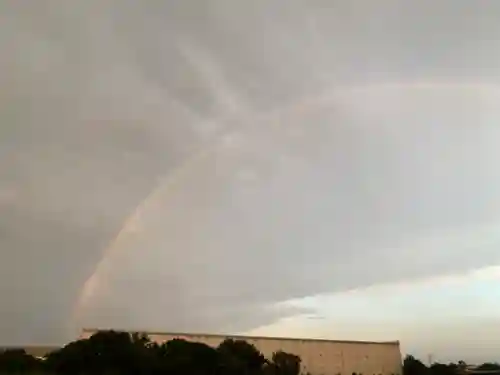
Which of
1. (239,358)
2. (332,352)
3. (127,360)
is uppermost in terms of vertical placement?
(332,352)

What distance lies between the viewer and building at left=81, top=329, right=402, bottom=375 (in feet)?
313

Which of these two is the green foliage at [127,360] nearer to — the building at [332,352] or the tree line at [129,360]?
the tree line at [129,360]

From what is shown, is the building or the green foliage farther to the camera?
the building

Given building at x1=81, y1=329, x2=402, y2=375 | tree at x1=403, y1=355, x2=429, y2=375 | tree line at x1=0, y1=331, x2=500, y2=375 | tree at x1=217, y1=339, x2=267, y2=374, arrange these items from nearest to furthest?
1. tree line at x1=0, y1=331, x2=500, y2=375
2. tree at x1=217, y1=339, x2=267, y2=374
3. building at x1=81, y1=329, x2=402, y2=375
4. tree at x1=403, y1=355, x2=429, y2=375

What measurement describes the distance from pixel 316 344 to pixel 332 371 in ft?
16.8

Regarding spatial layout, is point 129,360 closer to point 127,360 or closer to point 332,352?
point 127,360

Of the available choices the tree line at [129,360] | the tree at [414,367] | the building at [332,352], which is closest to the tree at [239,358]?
the tree line at [129,360]

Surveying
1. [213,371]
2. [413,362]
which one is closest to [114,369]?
[213,371]

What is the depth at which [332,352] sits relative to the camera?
Answer: 10188 centimetres

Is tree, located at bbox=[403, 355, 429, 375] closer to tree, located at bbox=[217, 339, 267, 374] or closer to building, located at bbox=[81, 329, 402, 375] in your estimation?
building, located at bbox=[81, 329, 402, 375]

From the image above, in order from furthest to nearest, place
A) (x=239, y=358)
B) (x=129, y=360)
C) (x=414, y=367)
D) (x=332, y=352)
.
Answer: (x=414, y=367), (x=332, y=352), (x=239, y=358), (x=129, y=360)

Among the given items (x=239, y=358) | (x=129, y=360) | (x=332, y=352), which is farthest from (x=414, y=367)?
(x=129, y=360)

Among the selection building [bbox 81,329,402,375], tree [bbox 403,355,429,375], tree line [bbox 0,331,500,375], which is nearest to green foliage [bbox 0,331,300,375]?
tree line [bbox 0,331,500,375]

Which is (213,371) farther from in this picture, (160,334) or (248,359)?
(160,334)
